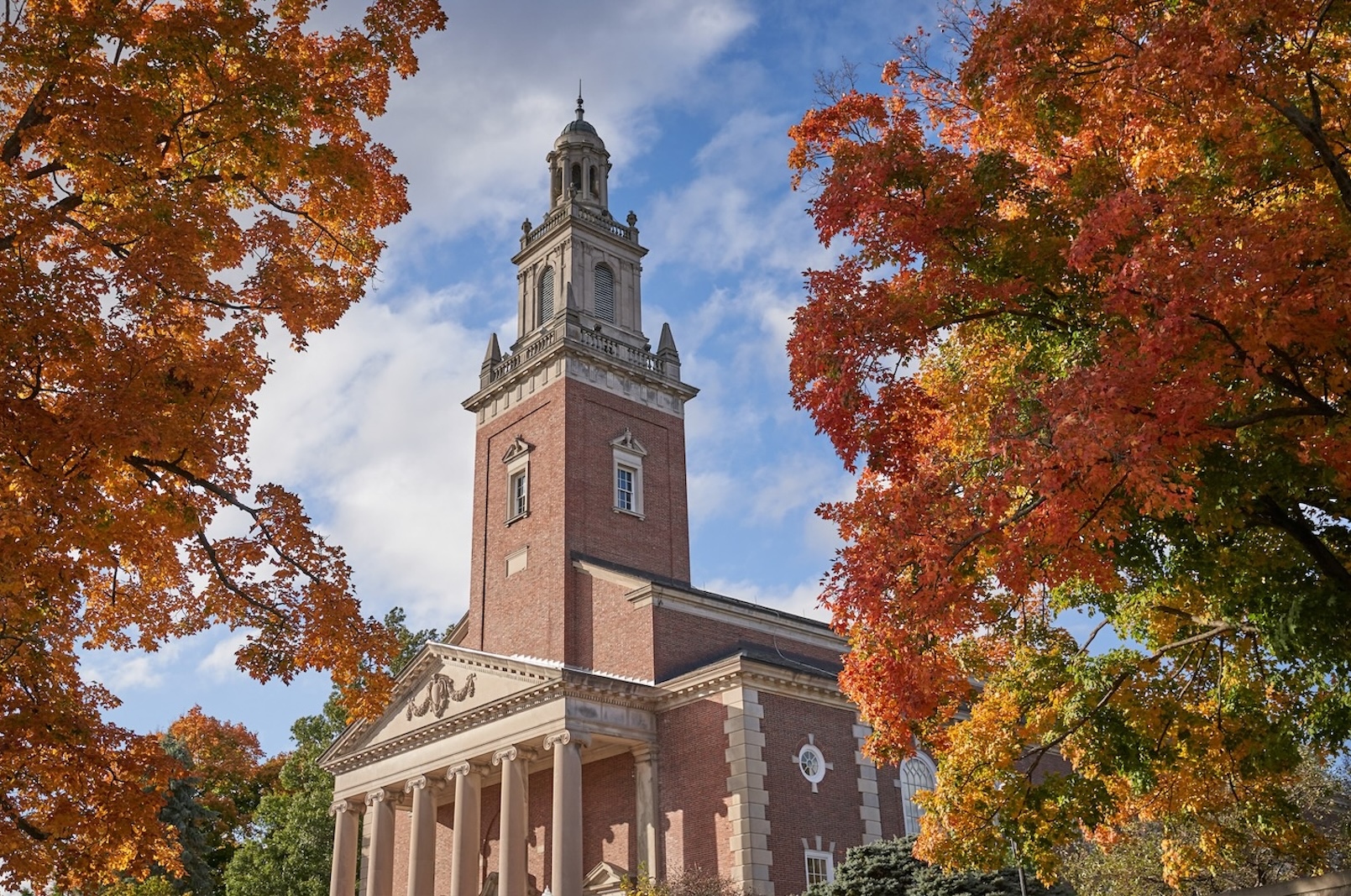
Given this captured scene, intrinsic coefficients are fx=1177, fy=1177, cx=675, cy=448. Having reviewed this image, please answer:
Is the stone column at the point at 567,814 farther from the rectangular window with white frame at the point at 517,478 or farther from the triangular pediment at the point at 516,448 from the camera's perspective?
the triangular pediment at the point at 516,448

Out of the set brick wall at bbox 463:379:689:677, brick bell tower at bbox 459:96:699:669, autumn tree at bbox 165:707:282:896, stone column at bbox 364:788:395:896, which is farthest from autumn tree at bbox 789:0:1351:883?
autumn tree at bbox 165:707:282:896

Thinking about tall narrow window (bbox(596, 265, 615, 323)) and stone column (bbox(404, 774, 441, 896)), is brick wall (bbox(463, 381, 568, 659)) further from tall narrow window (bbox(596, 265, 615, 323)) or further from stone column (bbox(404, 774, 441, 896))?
stone column (bbox(404, 774, 441, 896))

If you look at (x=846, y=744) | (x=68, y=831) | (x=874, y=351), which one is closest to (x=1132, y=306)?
(x=874, y=351)

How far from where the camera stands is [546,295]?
4272cm

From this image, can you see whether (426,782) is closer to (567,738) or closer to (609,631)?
(567,738)

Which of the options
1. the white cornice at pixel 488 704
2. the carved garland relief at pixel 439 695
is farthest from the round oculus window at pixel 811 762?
the carved garland relief at pixel 439 695

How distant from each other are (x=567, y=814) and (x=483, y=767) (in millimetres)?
4932

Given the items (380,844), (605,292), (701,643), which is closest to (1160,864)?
(701,643)

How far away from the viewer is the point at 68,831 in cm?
1236

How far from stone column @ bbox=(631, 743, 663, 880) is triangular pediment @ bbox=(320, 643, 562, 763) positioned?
11.6 ft

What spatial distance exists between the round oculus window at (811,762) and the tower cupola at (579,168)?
22.5 metres

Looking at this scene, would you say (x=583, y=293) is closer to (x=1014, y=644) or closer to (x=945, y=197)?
(x=1014, y=644)

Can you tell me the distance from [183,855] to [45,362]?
4215 cm

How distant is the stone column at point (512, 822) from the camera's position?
2964 cm
